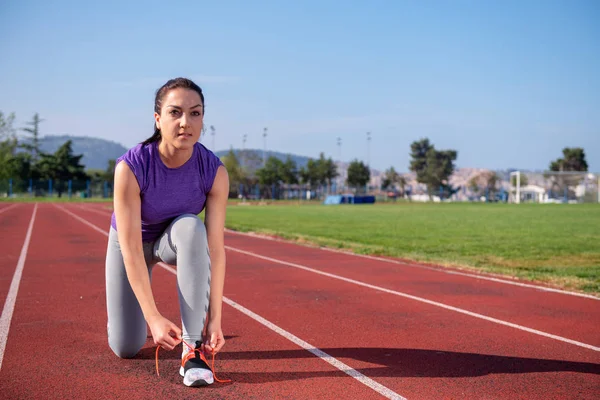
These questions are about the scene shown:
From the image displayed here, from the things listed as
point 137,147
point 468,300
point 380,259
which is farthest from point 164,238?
point 380,259

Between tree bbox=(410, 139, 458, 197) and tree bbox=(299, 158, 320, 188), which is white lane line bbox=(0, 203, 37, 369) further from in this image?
tree bbox=(410, 139, 458, 197)

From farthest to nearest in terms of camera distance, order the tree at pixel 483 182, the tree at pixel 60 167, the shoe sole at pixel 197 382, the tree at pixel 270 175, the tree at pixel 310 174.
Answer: the tree at pixel 483 182, the tree at pixel 310 174, the tree at pixel 270 175, the tree at pixel 60 167, the shoe sole at pixel 197 382

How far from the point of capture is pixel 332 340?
16.9 ft

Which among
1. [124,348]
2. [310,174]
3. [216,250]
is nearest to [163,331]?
[216,250]

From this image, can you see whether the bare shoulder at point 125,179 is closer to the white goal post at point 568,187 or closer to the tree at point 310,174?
the white goal post at point 568,187

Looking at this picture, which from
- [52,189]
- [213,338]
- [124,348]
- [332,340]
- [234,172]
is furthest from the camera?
[234,172]

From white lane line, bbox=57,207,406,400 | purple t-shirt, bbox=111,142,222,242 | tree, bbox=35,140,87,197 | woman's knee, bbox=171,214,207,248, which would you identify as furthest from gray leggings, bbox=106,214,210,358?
tree, bbox=35,140,87,197

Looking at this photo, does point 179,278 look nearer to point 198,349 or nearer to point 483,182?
point 198,349

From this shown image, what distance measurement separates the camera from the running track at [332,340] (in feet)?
12.7

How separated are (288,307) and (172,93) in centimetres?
353

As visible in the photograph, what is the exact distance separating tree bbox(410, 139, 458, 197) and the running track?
107146 millimetres

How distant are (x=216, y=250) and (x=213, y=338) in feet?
1.73

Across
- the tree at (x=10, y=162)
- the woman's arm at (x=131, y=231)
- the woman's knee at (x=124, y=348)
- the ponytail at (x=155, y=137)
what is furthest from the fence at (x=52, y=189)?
the woman's arm at (x=131, y=231)

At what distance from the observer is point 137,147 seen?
154 inches
